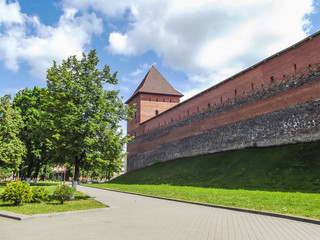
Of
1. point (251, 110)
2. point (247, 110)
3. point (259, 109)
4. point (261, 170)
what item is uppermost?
point (247, 110)

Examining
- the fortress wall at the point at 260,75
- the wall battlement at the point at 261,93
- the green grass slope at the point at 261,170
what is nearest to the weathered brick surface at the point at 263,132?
the green grass slope at the point at 261,170

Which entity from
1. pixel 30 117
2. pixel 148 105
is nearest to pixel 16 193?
pixel 30 117

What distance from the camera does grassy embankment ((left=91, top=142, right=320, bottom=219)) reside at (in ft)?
34.7

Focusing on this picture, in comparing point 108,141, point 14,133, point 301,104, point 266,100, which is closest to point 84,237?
point 108,141

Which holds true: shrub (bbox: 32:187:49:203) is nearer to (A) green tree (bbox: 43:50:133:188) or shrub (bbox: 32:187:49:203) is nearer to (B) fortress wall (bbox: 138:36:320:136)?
(A) green tree (bbox: 43:50:133:188)

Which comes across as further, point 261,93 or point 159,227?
point 261,93

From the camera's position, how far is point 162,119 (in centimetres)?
3981

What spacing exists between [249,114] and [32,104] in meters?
22.9

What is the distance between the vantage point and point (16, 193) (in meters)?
10.8

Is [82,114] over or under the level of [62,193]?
over

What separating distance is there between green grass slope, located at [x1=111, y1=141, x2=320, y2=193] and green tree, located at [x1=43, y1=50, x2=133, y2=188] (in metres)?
8.73

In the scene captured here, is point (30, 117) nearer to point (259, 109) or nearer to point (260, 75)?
point (259, 109)

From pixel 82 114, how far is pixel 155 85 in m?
36.5

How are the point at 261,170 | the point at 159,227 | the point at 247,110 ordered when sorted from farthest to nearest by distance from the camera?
the point at 247,110, the point at 261,170, the point at 159,227
